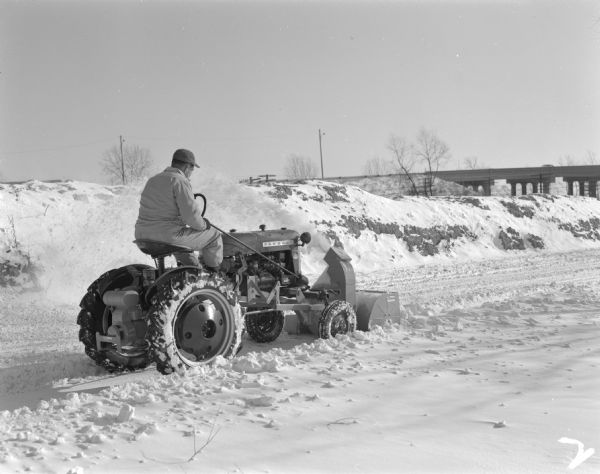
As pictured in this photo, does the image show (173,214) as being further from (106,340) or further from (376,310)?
(376,310)

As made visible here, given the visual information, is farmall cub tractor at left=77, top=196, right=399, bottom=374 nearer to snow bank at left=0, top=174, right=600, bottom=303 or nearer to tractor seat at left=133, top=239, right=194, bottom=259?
tractor seat at left=133, top=239, right=194, bottom=259

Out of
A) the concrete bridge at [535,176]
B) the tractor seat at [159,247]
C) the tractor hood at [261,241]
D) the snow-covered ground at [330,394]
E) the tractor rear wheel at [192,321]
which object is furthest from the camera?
the concrete bridge at [535,176]

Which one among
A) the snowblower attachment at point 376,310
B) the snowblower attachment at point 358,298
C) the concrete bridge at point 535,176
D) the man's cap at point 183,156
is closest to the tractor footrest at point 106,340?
the man's cap at point 183,156

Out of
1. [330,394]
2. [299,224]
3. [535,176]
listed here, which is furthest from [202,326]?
[535,176]

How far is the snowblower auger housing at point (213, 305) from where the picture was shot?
5.15m

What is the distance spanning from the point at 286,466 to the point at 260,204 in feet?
46.8

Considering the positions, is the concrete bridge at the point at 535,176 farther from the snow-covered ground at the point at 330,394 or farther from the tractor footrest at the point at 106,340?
the tractor footrest at the point at 106,340

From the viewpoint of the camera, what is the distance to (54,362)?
617 centimetres

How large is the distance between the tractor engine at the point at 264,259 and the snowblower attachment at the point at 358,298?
0.37 metres

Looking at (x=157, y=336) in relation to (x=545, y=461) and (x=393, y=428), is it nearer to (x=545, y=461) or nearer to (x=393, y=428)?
(x=393, y=428)

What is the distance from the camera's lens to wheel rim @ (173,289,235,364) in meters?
5.27

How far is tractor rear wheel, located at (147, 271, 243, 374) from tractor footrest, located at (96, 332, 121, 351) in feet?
1.67

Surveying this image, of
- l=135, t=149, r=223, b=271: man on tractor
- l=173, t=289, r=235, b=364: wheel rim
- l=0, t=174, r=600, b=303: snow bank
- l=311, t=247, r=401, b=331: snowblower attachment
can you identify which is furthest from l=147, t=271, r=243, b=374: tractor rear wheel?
l=0, t=174, r=600, b=303: snow bank

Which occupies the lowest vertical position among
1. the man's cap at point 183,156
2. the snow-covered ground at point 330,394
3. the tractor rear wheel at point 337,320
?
the snow-covered ground at point 330,394
